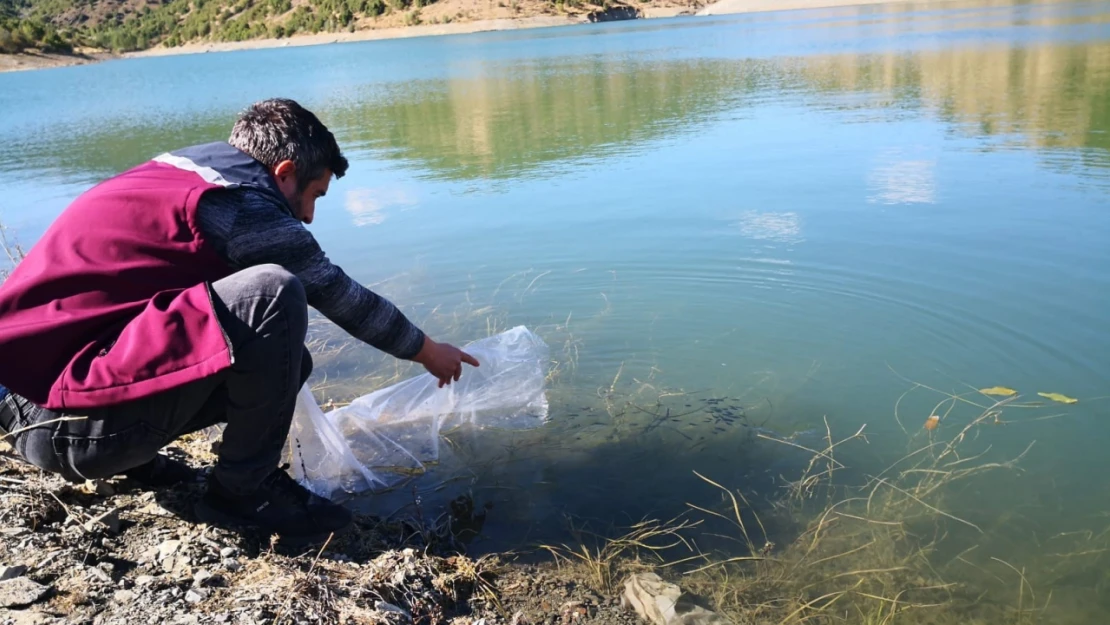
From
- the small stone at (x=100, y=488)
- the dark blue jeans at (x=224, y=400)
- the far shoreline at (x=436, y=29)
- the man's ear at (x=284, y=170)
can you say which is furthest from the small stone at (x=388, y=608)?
the far shoreline at (x=436, y=29)

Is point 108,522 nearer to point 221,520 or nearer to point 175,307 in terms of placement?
point 221,520

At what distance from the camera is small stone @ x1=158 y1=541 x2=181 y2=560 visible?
2.28 m

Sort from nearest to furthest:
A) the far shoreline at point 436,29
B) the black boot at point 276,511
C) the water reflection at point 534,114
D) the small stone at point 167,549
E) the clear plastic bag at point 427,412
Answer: the small stone at point 167,549
the black boot at point 276,511
the clear plastic bag at point 427,412
the water reflection at point 534,114
the far shoreline at point 436,29

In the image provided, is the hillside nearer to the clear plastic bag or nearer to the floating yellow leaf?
the clear plastic bag

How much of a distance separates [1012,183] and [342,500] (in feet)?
21.9

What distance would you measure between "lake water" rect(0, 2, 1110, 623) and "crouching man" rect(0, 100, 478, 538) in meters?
0.99

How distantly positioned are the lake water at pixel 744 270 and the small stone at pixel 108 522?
2.78ft

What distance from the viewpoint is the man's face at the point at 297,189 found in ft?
7.17

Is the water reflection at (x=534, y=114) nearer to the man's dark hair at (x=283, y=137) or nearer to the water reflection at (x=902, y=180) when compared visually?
the water reflection at (x=902, y=180)

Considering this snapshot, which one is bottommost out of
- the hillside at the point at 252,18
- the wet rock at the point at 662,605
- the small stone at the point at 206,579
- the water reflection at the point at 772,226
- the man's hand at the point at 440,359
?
the wet rock at the point at 662,605

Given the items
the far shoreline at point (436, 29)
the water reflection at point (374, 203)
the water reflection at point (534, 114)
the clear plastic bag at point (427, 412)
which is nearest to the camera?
the clear plastic bag at point (427, 412)

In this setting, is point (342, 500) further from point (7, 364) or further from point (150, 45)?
point (150, 45)

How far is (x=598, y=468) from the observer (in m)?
3.17

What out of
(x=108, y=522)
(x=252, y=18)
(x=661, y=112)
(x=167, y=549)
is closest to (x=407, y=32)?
(x=252, y=18)
